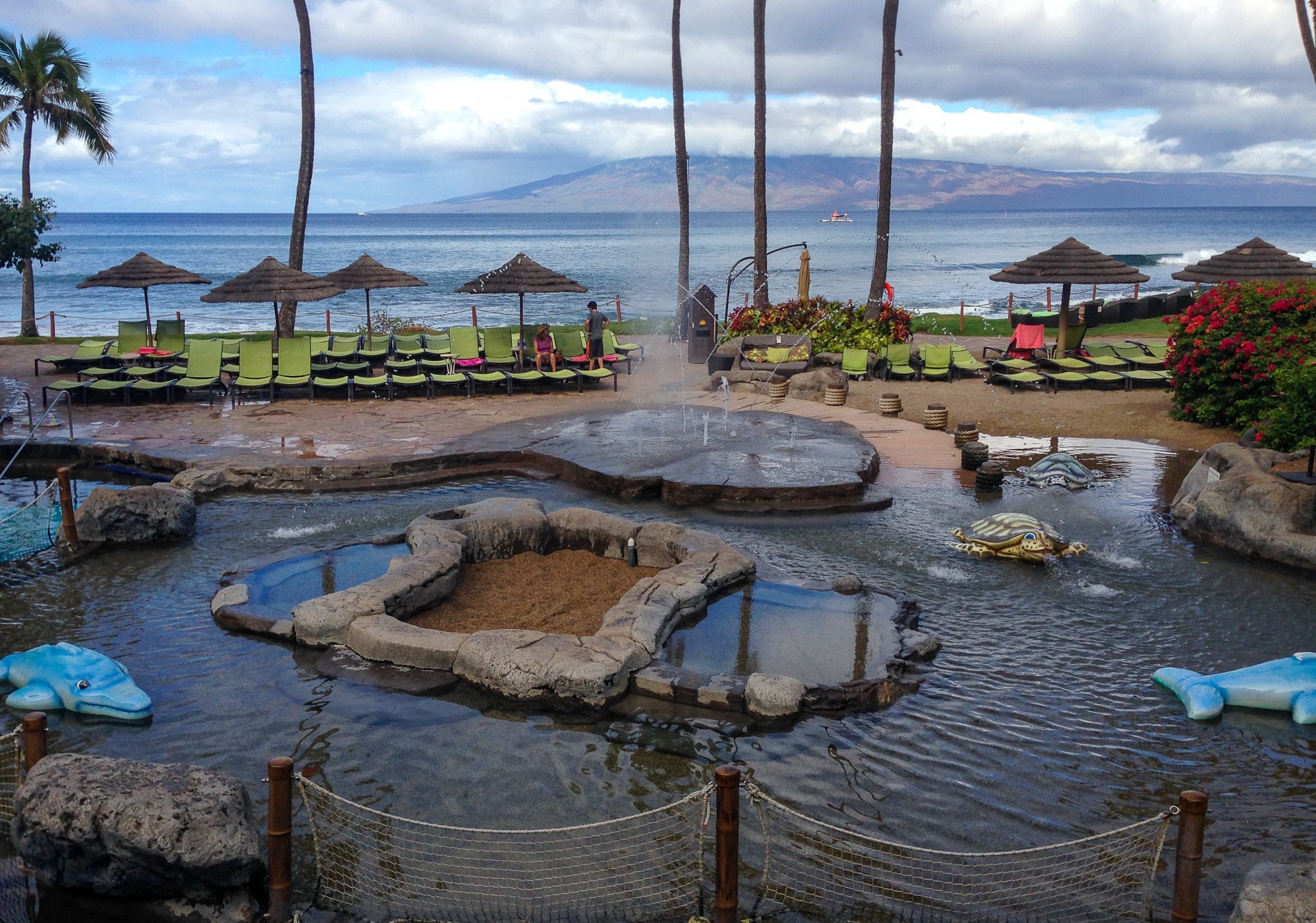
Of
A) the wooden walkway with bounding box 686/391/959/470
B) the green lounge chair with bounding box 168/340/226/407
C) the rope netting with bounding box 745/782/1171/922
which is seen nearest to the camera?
the rope netting with bounding box 745/782/1171/922

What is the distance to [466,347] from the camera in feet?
67.2

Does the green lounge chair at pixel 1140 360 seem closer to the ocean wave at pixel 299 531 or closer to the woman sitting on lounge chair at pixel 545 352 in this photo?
the woman sitting on lounge chair at pixel 545 352

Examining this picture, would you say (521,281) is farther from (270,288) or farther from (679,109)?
(679,109)

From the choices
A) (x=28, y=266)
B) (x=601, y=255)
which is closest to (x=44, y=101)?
(x=28, y=266)

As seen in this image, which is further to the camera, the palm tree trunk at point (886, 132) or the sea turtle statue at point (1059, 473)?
the palm tree trunk at point (886, 132)

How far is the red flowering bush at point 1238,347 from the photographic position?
13719mm

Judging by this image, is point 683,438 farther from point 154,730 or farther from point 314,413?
point 154,730

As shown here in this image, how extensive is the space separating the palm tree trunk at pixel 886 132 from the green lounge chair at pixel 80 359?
51.5 ft

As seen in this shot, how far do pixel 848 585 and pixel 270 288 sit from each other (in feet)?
44.9

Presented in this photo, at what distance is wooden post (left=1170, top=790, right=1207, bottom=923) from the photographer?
4426mm

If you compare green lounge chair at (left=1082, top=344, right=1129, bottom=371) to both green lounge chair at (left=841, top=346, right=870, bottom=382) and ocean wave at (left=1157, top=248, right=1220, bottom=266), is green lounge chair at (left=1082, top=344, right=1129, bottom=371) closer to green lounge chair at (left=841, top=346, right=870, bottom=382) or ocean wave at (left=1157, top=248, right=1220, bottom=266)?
green lounge chair at (left=841, top=346, right=870, bottom=382)

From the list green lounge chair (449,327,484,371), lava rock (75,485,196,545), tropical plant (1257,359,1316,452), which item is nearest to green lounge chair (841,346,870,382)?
green lounge chair (449,327,484,371)

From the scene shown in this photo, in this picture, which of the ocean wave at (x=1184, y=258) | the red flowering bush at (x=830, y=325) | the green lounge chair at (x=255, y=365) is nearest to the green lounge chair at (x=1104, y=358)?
the red flowering bush at (x=830, y=325)

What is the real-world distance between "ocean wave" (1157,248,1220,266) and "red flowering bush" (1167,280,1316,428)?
7089cm
